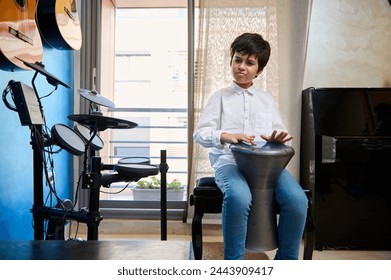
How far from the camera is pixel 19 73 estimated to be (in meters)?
1.32

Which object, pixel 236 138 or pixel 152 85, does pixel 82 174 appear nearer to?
pixel 236 138

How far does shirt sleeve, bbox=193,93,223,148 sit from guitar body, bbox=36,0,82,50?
0.67m

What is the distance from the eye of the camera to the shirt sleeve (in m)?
1.16

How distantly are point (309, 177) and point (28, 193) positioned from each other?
1447 millimetres

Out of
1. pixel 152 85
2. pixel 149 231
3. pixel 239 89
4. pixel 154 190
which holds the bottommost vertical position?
pixel 149 231

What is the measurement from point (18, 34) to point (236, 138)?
29.8 inches

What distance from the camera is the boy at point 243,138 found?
1003mm

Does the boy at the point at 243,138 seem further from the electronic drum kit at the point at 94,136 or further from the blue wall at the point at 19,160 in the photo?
the blue wall at the point at 19,160

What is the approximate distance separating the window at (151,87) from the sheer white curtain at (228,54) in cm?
35

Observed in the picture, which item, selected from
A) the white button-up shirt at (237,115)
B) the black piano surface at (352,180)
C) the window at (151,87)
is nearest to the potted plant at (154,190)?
the window at (151,87)

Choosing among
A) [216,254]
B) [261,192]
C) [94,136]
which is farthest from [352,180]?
[94,136]

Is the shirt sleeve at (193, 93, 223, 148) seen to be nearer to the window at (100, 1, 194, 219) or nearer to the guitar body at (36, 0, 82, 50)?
the guitar body at (36, 0, 82, 50)

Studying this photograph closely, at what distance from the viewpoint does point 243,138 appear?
102 cm
